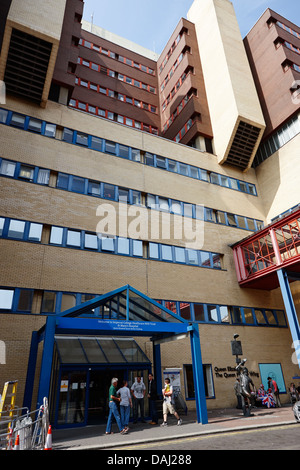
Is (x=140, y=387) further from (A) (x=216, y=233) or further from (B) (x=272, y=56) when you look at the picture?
(B) (x=272, y=56)

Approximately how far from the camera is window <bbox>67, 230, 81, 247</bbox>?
17.6 m

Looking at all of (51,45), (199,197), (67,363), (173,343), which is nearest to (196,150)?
(199,197)

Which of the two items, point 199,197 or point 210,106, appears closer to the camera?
point 199,197

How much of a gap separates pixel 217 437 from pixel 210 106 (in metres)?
28.4

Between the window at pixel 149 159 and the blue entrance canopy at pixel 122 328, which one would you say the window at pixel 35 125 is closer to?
the window at pixel 149 159

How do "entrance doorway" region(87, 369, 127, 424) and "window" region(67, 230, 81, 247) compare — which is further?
"window" region(67, 230, 81, 247)

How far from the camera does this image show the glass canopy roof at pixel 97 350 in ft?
46.0

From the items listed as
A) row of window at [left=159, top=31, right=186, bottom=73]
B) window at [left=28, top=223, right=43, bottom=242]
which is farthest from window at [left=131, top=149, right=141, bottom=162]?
row of window at [left=159, top=31, right=186, bottom=73]

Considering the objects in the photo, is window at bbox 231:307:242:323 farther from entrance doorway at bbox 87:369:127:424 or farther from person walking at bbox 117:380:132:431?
person walking at bbox 117:380:132:431

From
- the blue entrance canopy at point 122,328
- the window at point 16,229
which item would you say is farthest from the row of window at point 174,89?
the blue entrance canopy at point 122,328

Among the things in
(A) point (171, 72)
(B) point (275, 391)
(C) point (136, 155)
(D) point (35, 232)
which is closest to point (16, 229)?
(D) point (35, 232)

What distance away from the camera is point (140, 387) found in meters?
12.2

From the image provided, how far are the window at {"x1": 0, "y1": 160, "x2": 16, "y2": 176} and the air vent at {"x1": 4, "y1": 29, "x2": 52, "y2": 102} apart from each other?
5478mm

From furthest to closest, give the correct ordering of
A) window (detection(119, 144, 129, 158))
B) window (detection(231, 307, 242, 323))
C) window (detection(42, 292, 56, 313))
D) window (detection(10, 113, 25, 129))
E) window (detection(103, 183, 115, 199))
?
window (detection(119, 144, 129, 158))
window (detection(231, 307, 242, 323))
window (detection(103, 183, 115, 199))
window (detection(10, 113, 25, 129))
window (detection(42, 292, 56, 313))
